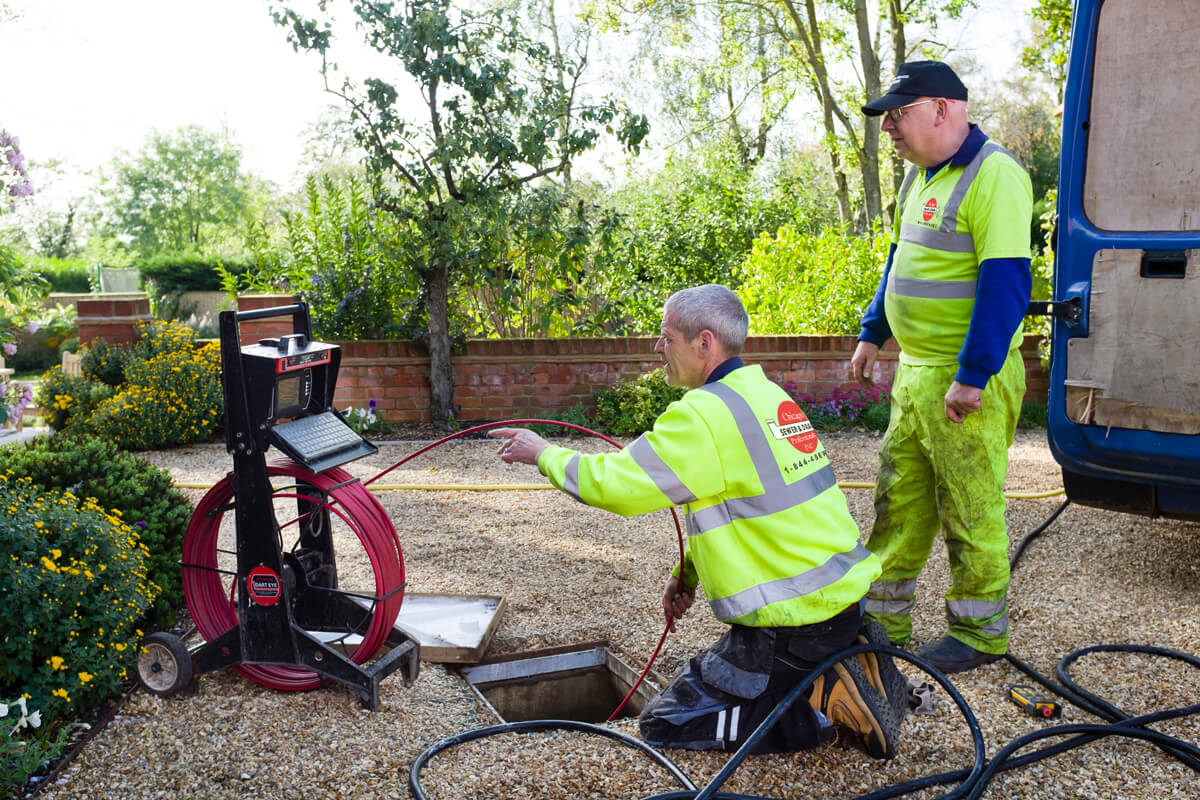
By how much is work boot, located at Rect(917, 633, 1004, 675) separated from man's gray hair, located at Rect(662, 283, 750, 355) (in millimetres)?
1396

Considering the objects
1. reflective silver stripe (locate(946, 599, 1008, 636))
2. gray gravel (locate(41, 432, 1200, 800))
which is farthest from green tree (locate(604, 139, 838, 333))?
reflective silver stripe (locate(946, 599, 1008, 636))

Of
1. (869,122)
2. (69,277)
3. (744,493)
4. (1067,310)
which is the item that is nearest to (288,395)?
(744,493)

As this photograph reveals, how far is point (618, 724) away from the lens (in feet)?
9.67

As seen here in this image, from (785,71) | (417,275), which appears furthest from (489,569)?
(785,71)

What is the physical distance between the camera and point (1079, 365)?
3.56 m

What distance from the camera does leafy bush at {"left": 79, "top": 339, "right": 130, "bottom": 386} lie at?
311 inches

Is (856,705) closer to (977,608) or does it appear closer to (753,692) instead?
(753,692)

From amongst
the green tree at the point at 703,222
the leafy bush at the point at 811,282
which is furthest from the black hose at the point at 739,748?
the green tree at the point at 703,222

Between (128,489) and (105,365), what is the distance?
467cm

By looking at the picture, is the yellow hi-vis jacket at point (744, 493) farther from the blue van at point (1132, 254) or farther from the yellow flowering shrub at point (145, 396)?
the yellow flowering shrub at point (145, 396)

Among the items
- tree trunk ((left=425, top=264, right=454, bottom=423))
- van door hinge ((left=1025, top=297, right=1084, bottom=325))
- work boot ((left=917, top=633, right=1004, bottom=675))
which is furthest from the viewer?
tree trunk ((left=425, top=264, right=454, bottom=423))

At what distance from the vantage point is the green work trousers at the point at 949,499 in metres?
3.15

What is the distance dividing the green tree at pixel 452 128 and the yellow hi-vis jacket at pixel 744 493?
4962 millimetres

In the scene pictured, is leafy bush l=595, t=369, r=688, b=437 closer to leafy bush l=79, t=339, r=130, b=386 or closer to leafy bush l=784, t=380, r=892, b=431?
leafy bush l=784, t=380, r=892, b=431
